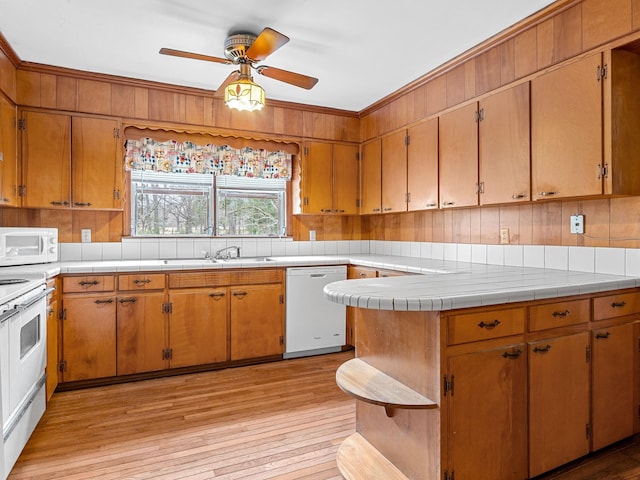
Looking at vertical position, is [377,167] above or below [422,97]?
below

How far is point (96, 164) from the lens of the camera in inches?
135

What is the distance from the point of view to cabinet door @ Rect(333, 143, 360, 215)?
4375 mm

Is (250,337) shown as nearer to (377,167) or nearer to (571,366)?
(377,167)

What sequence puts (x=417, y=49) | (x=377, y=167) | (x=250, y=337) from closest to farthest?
(x=417, y=49) < (x=250, y=337) < (x=377, y=167)

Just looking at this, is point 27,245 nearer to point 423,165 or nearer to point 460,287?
point 460,287

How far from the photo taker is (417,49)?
2.96 m

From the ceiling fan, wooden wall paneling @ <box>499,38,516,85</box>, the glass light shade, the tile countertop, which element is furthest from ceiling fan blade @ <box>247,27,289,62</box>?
wooden wall paneling @ <box>499,38,516,85</box>

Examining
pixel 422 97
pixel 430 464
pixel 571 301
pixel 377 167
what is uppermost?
pixel 422 97


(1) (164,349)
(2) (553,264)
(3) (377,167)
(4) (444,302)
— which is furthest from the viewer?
(3) (377,167)

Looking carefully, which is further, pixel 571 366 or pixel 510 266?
pixel 510 266

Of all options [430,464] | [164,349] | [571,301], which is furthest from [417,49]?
[164,349]

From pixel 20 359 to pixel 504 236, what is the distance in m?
3.20

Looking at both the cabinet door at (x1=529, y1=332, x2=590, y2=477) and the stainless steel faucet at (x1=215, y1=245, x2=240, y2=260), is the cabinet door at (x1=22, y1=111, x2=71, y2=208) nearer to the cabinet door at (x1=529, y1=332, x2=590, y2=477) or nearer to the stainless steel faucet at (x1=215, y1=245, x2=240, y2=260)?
the stainless steel faucet at (x1=215, y1=245, x2=240, y2=260)

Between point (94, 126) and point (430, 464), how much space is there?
349 centimetres
